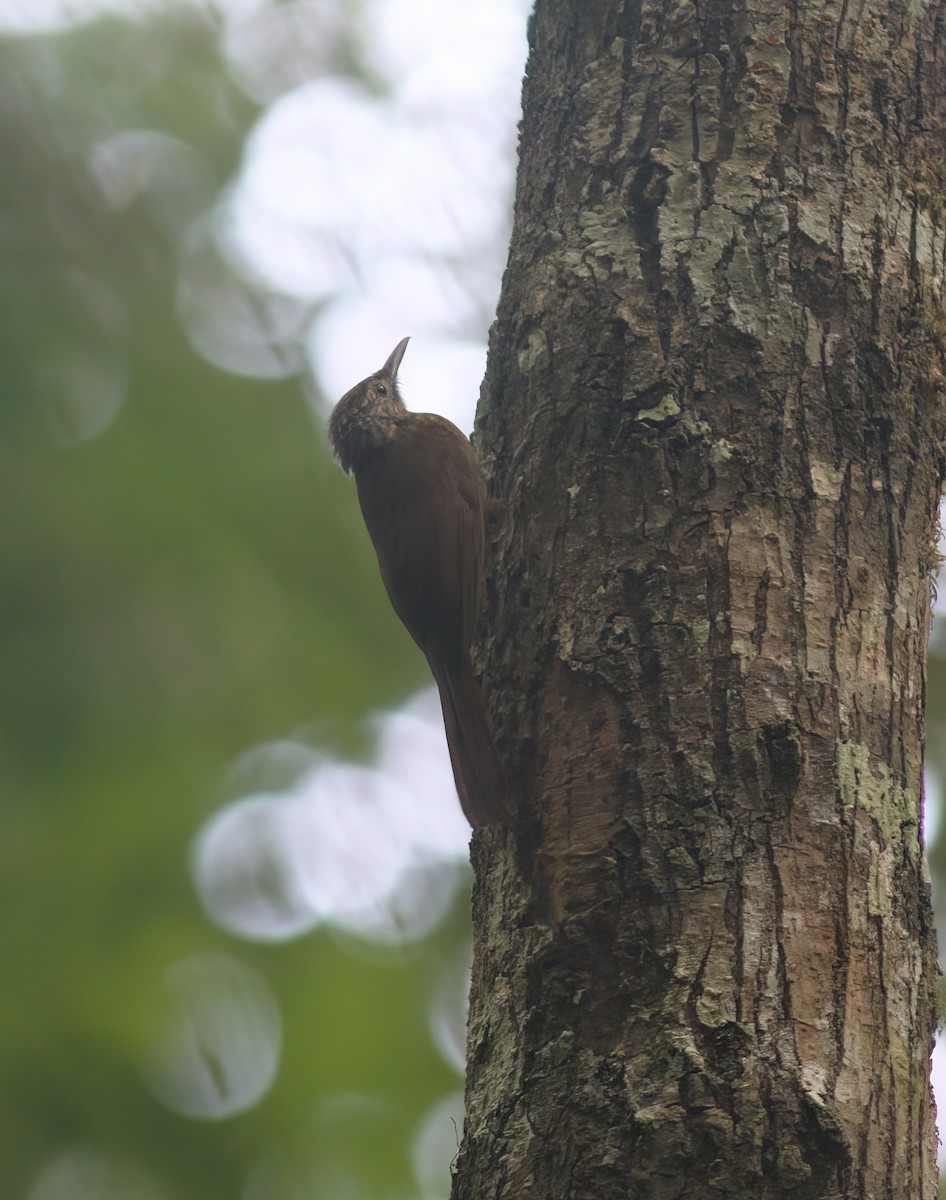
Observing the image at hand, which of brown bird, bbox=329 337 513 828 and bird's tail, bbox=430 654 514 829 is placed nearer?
bird's tail, bbox=430 654 514 829

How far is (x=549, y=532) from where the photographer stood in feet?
6.67

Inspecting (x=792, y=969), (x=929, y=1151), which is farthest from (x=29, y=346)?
(x=929, y=1151)

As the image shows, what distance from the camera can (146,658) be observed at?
348 cm

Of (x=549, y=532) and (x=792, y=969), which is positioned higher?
(x=549, y=532)

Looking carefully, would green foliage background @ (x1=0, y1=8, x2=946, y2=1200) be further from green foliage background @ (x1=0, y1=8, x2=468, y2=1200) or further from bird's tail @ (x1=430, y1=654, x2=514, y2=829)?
bird's tail @ (x1=430, y1=654, x2=514, y2=829)

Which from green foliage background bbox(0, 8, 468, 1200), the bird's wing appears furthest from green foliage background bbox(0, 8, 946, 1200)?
the bird's wing

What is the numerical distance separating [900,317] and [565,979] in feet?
3.89

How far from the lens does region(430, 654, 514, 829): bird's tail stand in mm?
1961

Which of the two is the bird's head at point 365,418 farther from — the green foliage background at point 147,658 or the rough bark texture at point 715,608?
the rough bark texture at point 715,608

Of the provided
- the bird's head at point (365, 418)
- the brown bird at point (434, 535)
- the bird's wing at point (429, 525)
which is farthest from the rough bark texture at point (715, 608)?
the bird's head at point (365, 418)

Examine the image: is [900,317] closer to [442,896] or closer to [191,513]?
[191,513]

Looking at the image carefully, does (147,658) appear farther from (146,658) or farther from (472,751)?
(472,751)

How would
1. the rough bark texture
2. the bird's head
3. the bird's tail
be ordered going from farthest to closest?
the bird's head, the bird's tail, the rough bark texture

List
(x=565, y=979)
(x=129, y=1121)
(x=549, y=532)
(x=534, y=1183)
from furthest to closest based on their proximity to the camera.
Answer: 1. (x=129, y=1121)
2. (x=549, y=532)
3. (x=565, y=979)
4. (x=534, y=1183)
